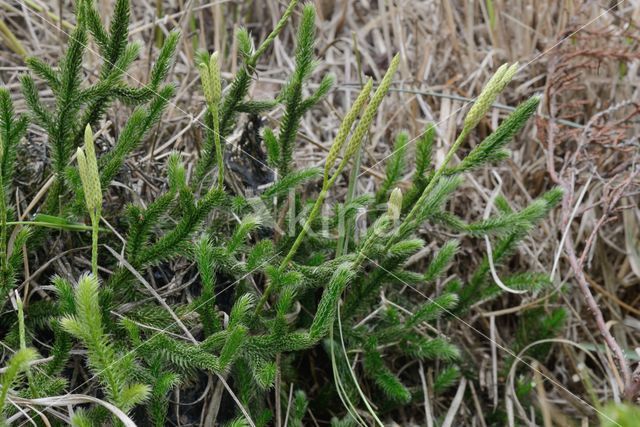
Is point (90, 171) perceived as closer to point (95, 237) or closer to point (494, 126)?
point (95, 237)

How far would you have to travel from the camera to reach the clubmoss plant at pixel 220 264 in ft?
4.92

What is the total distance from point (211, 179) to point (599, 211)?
1.40 meters

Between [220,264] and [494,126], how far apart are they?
1.31 metres

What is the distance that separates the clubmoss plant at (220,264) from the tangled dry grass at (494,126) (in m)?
0.14

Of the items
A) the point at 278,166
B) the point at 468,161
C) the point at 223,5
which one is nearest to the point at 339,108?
the point at 223,5

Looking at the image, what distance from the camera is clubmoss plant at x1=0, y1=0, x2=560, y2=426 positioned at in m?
1.50

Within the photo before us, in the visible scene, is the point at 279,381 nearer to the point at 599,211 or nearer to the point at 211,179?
the point at 211,179

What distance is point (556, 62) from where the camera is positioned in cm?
253

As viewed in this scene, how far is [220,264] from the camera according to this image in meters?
1.71

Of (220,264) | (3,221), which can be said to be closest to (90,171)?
(3,221)

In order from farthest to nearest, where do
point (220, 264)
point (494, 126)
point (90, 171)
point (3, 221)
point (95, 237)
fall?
point (494, 126), point (220, 264), point (3, 221), point (95, 237), point (90, 171)

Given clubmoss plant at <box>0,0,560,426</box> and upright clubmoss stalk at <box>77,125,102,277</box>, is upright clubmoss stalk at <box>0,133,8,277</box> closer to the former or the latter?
clubmoss plant at <box>0,0,560,426</box>

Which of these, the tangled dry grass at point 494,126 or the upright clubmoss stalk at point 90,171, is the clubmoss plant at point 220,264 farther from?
the tangled dry grass at point 494,126

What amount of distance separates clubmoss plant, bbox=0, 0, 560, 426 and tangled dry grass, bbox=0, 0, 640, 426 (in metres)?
0.14
